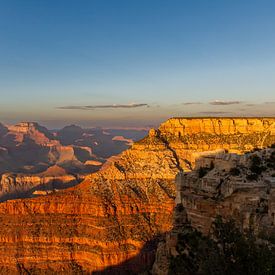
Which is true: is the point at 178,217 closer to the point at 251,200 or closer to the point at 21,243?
the point at 251,200

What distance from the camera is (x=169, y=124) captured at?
112 m

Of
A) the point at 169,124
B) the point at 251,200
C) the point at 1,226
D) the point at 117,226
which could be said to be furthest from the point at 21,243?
the point at 251,200

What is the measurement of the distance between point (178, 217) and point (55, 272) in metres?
53.1

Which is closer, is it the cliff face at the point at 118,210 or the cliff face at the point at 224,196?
the cliff face at the point at 224,196

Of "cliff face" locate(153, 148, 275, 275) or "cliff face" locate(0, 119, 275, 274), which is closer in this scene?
"cliff face" locate(153, 148, 275, 275)

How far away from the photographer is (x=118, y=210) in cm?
8850

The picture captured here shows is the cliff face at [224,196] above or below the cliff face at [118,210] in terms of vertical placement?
above

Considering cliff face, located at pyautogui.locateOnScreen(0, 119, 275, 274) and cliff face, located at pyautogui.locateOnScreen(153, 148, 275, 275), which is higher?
cliff face, located at pyautogui.locateOnScreen(153, 148, 275, 275)

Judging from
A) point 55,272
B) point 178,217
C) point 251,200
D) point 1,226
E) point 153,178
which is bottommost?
point 55,272

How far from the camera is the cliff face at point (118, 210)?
79444 millimetres

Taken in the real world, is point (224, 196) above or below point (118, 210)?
above

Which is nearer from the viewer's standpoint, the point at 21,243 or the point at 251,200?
the point at 251,200

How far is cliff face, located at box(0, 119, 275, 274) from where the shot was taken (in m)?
79.4

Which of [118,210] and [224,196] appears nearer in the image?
[224,196]
